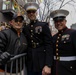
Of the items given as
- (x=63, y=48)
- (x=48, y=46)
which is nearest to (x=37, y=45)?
(x=48, y=46)

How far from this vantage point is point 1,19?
13328 mm

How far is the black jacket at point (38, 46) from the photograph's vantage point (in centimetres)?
398

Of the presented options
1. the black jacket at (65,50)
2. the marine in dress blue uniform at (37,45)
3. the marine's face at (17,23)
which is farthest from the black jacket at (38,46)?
the marine's face at (17,23)

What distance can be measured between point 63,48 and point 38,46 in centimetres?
45

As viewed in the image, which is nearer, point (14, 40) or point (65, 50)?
point (14, 40)

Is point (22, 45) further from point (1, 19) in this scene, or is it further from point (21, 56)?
point (1, 19)

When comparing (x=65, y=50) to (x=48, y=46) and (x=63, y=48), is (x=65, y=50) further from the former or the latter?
(x=48, y=46)

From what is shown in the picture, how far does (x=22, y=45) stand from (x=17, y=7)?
35.5ft

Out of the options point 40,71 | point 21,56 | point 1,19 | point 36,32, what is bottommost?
point 40,71

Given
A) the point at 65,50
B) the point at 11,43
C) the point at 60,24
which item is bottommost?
the point at 65,50

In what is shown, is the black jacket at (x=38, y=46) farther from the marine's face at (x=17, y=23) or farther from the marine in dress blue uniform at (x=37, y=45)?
the marine's face at (x=17, y=23)

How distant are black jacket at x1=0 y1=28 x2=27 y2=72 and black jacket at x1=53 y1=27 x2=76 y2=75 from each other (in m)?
0.62

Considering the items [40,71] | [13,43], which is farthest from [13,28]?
[40,71]

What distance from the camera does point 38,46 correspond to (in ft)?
13.2
